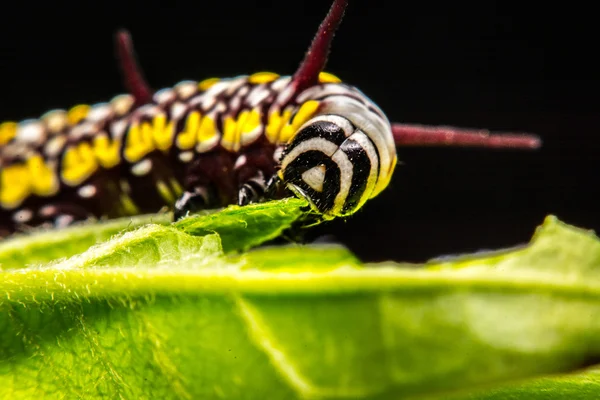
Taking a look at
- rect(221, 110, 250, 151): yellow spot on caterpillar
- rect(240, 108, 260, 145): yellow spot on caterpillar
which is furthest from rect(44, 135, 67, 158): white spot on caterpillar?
rect(240, 108, 260, 145): yellow spot on caterpillar

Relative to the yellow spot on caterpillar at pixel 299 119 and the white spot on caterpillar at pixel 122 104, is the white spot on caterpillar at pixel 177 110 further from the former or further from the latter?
the yellow spot on caterpillar at pixel 299 119

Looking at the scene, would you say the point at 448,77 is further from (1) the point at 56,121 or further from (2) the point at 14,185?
(2) the point at 14,185

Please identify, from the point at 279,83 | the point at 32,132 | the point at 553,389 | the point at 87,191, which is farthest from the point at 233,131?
the point at 553,389

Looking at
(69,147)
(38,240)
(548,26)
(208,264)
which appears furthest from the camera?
(548,26)

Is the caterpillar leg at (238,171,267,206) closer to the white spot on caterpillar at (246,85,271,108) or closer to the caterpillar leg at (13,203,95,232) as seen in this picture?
the white spot on caterpillar at (246,85,271,108)

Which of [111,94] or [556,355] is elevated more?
[556,355]

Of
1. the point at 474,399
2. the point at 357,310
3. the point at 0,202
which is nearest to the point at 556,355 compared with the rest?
the point at 474,399

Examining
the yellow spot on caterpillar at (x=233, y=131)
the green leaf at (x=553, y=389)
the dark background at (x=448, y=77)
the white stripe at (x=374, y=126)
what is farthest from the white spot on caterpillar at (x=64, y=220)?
the dark background at (x=448, y=77)

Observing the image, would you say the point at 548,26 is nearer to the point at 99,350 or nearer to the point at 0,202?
the point at 0,202
